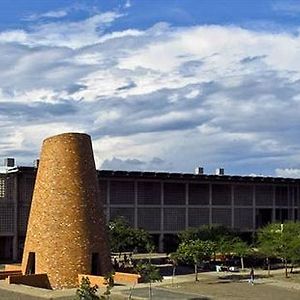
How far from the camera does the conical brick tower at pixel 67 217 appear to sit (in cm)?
4684

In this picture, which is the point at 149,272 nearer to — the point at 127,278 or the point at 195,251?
the point at 127,278

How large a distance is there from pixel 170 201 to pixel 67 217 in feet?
116

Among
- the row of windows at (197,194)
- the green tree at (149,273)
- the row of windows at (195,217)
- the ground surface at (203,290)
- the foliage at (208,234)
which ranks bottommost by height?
the ground surface at (203,290)

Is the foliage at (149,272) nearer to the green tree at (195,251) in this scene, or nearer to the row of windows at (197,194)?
the green tree at (195,251)

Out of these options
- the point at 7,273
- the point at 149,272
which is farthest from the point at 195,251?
the point at 7,273

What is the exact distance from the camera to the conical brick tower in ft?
154

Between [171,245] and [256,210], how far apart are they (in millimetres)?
15076

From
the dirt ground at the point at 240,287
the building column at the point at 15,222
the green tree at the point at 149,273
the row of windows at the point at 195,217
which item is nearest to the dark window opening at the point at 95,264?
the green tree at the point at 149,273

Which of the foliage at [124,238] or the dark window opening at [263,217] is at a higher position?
the dark window opening at [263,217]

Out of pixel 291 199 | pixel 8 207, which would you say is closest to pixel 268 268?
pixel 8 207

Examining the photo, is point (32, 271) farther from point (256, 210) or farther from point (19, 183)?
point (256, 210)

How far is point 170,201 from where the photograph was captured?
81312 mm

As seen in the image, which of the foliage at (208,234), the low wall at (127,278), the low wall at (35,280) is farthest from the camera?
the foliage at (208,234)

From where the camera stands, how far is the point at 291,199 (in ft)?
307
